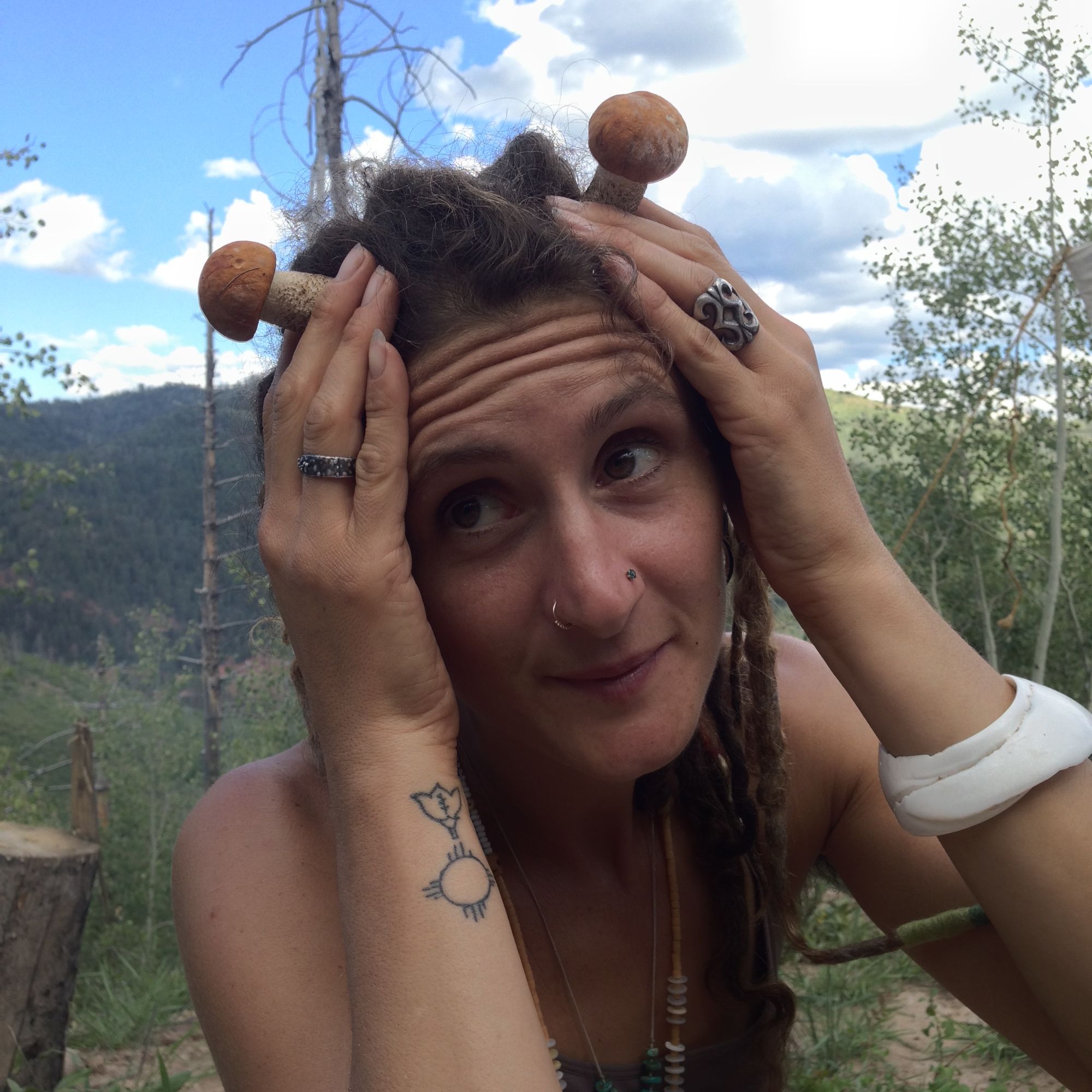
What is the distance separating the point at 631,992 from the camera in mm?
2002

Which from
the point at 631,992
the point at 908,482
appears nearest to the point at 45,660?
the point at 908,482

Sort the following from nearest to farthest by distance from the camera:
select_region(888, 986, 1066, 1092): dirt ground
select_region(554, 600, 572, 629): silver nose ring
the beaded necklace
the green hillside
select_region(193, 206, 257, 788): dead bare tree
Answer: select_region(554, 600, 572, 629): silver nose ring
the beaded necklace
select_region(888, 986, 1066, 1092): dirt ground
select_region(193, 206, 257, 788): dead bare tree
the green hillside

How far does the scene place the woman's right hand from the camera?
5.07ft

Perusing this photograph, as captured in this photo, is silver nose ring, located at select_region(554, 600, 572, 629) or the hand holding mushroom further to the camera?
the hand holding mushroom

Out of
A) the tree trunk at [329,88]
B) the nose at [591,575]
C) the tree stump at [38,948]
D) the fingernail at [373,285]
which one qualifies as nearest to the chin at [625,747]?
the nose at [591,575]

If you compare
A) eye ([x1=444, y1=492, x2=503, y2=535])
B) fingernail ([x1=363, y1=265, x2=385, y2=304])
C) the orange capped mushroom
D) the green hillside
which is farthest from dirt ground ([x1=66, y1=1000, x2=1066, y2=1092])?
the green hillside

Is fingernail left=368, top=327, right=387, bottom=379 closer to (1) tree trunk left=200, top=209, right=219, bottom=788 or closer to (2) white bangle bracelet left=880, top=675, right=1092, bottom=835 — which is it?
(2) white bangle bracelet left=880, top=675, right=1092, bottom=835

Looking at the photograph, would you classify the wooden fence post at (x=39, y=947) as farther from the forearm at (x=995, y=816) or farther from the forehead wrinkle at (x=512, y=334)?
the forearm at (x=995, y=816)

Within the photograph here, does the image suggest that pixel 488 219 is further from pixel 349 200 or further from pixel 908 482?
pixel 908 482

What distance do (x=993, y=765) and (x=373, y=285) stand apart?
122 centimetres

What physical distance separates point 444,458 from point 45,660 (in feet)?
80.9

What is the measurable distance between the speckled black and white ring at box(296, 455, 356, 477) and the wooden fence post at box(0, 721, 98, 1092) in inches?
118

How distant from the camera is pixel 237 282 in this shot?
5.17 feet

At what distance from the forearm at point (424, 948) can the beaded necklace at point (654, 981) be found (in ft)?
0.87
